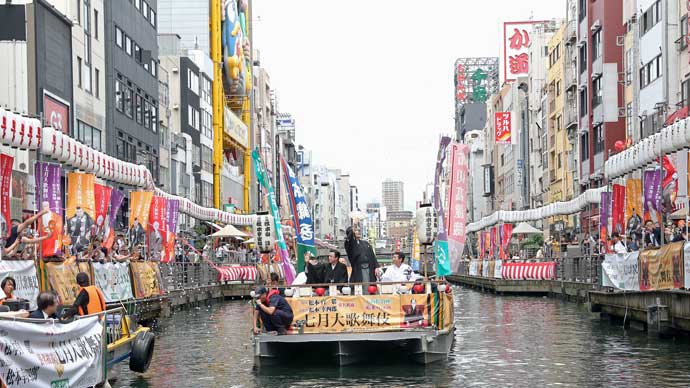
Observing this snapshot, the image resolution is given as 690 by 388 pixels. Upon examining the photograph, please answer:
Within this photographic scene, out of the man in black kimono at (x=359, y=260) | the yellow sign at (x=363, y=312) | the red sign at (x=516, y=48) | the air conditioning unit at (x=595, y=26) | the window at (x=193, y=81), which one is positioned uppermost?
the red sign at (x=516, y=48)

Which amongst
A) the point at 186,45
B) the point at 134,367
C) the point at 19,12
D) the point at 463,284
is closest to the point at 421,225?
the point at 134,367

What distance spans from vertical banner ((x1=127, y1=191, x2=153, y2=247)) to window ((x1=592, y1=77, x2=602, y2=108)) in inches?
1566

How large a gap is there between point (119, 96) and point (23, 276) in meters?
38.8

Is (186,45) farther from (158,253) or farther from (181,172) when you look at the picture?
(158,253)

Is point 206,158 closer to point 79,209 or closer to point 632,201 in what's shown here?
point 632,201

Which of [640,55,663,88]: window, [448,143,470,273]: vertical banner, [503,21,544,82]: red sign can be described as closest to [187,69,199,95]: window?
[640,55,663,88]: window

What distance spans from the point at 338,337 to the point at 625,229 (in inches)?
670

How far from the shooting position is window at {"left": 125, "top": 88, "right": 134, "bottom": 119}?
63281 millimetres

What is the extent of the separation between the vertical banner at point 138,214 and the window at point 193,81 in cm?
4720

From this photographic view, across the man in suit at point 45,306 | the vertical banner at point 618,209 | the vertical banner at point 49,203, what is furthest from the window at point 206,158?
the man in suit at point 45,306

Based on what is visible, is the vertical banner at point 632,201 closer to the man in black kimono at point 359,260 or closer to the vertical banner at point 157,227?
the man in black kimono at point 359,260

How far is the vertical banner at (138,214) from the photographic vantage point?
38.4 meters

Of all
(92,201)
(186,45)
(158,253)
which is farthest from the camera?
(186,45)

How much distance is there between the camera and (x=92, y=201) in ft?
99.6
